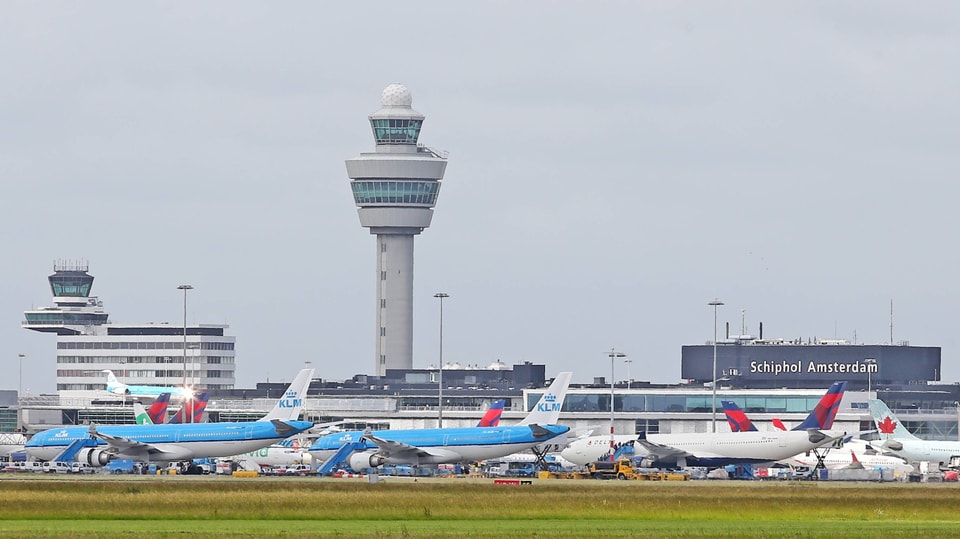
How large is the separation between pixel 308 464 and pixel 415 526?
85482mm

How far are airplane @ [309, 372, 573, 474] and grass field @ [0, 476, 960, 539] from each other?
20123mm

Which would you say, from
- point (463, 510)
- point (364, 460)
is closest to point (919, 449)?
point (364, 460)

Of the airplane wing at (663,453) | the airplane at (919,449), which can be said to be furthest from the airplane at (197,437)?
the airplane at (919,449)

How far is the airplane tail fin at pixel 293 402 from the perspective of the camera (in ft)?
460

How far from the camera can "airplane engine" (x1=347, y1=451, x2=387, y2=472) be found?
139 m

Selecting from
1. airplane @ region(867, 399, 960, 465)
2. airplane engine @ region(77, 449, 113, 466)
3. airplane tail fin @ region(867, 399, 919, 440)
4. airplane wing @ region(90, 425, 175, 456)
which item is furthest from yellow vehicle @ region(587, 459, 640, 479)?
airplane engine @ region(77, 449, 113, 466)

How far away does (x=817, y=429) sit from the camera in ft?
472

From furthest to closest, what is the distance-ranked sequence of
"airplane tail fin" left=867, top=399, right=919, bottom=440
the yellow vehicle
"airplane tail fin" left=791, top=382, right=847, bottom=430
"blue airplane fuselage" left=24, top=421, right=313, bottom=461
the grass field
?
"airplane tail fin" left=867, top=399, right=919, bottom=440, "airplane tail fin" left=791, top=382, right=847, bottom=430, the yellow vehicle, "blue airplane fuselage" left=24, top=421, right=313, bottom=461, the grass field

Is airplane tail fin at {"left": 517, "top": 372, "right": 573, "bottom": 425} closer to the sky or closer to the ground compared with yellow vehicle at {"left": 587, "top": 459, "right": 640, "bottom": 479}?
closer to the sky

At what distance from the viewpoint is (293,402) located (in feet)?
463

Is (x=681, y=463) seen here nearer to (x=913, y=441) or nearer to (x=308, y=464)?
(x=913, y=441)

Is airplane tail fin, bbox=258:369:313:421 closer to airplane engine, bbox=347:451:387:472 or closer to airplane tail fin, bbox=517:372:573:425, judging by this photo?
airplane engine, bbox=347:451:387:472

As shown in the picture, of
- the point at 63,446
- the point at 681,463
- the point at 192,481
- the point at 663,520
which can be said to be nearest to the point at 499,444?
the point at 681,463

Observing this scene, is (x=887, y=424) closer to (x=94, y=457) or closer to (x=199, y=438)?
(x=199, y=438)
